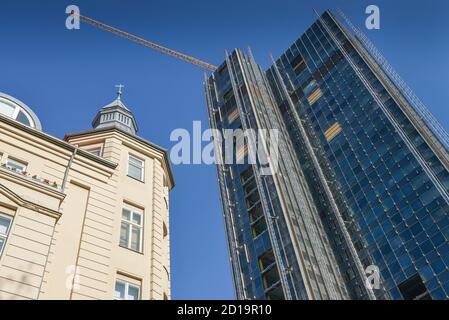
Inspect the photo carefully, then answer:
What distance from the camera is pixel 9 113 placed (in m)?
21.0

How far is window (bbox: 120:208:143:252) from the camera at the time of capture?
62.6 feet

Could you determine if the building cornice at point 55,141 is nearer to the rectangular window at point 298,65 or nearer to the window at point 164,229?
the window at point 164,229

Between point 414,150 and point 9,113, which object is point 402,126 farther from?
point 9,113

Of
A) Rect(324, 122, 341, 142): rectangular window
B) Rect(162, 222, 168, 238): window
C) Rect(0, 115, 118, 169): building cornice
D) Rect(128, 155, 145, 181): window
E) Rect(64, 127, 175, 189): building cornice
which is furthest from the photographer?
Rect(324, 122, 341, 142): rectangular window

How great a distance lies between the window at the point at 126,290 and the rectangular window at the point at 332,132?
2720 inches

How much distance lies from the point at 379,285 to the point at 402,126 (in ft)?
82.0

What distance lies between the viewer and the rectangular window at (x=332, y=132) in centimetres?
8275

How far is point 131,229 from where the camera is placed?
778 inches

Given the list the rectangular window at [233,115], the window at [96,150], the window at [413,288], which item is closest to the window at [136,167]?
the window at [96,150]

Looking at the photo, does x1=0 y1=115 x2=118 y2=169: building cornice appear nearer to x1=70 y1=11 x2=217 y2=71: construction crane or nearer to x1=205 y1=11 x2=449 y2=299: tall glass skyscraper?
x1=205 y1=11 x2=449 y2=299: tall glass skyscraper

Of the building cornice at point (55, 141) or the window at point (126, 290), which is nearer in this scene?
the window at point (126, 290)

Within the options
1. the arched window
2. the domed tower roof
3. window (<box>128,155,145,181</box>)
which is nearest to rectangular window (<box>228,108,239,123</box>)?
the domed tower roof

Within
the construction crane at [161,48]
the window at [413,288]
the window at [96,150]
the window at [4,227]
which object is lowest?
the window at [4,227]

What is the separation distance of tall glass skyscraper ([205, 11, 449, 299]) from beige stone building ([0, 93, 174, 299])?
1573 inches
